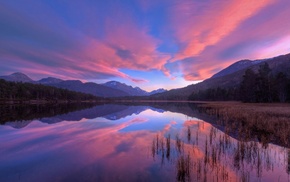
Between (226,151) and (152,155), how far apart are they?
6857 mm

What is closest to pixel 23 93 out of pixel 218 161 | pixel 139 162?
pixel 139 162

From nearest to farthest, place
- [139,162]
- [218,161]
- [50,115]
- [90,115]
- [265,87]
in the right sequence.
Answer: [218,161] < [139,162] < [50,115] < [90,115] < [265,87]

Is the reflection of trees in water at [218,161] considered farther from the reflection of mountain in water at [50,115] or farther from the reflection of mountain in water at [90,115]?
the reflection of mountain in water at [90,115]

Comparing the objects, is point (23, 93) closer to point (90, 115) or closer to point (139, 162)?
point (90, 115)

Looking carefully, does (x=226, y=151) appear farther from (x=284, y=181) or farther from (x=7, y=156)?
(x=7, y=156)

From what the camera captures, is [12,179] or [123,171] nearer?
[12,179]

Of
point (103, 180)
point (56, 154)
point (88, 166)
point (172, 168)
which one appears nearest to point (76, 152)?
point (56, 154)

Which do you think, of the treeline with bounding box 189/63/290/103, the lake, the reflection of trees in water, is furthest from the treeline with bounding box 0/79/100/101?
the treeline with bounding box 189/63/290/103

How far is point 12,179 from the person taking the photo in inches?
455

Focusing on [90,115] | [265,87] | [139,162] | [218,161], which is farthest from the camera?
[265,87]

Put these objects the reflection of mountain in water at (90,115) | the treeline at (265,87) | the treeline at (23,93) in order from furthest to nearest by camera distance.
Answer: the treeline at (23,93) < the treeline at (265,87) < the reflection of mountain in water at (90,115)

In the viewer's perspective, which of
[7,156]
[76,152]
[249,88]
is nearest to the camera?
[7,156]

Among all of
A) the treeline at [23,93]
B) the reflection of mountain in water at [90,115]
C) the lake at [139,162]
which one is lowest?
the lake at [139,162]

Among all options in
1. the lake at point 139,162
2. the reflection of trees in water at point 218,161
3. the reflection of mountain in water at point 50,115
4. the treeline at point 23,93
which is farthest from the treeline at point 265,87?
the treeline at point 23,93
